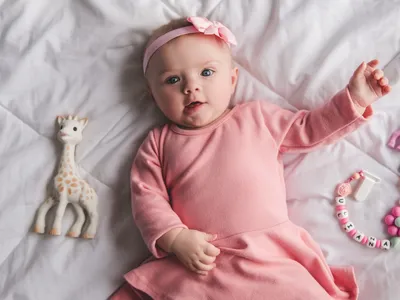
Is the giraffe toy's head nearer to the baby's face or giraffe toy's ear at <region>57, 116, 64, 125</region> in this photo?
giraffe toy's ear at <region>57, 116, 64, 125</region>

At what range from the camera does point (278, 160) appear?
1140 millimetres

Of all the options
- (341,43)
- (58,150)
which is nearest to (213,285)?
(58,150)

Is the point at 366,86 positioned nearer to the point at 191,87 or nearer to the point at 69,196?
the point at 191,87

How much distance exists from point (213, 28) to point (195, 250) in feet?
1.57

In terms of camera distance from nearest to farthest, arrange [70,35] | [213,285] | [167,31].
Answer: [213,285] → [167,31] → [70,35]

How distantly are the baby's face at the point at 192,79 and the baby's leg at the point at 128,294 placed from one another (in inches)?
15.3

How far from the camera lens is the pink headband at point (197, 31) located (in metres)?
1.08

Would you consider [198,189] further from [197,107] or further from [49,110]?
[49,110]

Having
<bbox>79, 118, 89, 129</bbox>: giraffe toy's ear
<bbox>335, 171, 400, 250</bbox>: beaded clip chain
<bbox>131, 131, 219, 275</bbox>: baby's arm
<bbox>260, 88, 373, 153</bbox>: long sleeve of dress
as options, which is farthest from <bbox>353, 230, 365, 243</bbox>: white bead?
<bbox>79, 118, 89, 129</bbox>: giraffe toy's ear

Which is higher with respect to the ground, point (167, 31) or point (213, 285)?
point (167, 31)

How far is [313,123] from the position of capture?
3.58ft

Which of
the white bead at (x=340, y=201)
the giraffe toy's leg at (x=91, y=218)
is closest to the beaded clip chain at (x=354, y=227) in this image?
the white bead at (x=340, y=201)

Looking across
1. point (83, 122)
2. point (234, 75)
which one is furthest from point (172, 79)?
point (83, 122)

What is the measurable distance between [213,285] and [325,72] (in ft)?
1.78
